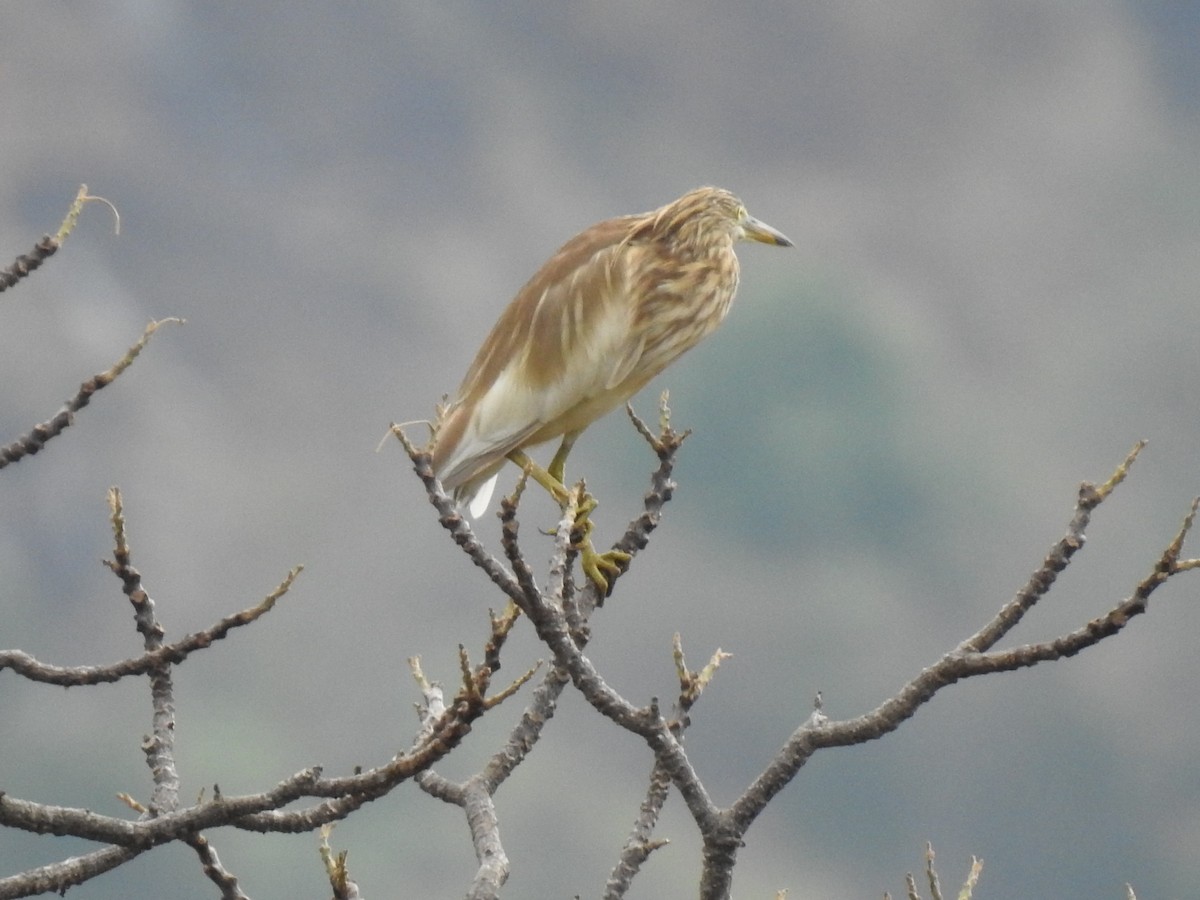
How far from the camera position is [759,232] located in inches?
258

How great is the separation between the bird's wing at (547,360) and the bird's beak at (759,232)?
73 cm

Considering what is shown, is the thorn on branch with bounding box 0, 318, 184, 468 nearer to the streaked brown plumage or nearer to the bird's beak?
the streaked brown plumage

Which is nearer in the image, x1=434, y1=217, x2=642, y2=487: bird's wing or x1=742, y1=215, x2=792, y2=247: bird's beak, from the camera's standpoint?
x1=434, y1=217, x2=642, y2=487: bird's wing

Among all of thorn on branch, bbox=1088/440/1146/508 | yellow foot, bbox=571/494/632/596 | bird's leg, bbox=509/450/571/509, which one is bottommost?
thorn on branch, bbox=1088/440/1146/508

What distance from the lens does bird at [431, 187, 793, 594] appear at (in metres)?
5.58

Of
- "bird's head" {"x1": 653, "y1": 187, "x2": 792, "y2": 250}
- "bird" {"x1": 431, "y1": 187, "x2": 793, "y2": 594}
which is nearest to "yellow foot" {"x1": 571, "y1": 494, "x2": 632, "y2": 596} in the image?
"bird" {"x1": 431, "y1": 187, "x2": 793, "y2": 594}

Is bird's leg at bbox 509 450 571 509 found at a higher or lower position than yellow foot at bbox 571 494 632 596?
higher

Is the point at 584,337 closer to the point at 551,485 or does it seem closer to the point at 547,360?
the point at 547,360

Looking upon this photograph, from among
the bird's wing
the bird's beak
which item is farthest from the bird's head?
the bird's wing

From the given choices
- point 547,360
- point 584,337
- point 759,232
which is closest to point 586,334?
point 584,337

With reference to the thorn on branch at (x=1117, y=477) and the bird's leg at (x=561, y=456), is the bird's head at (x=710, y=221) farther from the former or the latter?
the thorn on branch at (x=1117, y=477)

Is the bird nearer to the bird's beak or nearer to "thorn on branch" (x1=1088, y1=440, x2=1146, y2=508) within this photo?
the bird's beak

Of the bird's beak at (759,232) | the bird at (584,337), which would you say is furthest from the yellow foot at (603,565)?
the bird's beak at (759,232)

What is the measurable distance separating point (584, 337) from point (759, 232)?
123 cm
